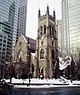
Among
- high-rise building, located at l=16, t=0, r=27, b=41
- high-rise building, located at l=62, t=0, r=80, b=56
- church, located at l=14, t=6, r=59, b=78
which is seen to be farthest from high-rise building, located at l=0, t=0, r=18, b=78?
church, located at l=14, t=6, r=59, b=78

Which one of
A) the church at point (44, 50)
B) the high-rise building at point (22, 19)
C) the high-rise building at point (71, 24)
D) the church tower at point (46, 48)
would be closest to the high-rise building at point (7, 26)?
the high-rise building at point (22, 19)

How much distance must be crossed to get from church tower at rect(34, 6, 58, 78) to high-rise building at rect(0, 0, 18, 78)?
199 feet

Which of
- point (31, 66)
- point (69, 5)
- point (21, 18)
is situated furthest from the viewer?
point (21, 18)

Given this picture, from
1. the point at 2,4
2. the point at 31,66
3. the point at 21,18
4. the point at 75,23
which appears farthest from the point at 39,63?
the point at 21,18

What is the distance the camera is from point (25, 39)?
62.2 m

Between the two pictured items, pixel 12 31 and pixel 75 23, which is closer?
pixel 75 23

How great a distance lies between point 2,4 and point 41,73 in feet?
269

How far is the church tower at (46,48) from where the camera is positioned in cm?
5597

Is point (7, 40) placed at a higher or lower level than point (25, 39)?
higher

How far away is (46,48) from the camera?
57469mm

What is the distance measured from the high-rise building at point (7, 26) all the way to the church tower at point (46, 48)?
6051cm

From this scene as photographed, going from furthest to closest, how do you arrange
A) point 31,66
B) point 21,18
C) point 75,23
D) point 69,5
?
point 21,18
point 69,5
point 75,23
point 31,66

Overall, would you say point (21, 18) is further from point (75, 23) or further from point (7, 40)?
point (75, 23)

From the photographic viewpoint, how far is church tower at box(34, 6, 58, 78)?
56.0m
